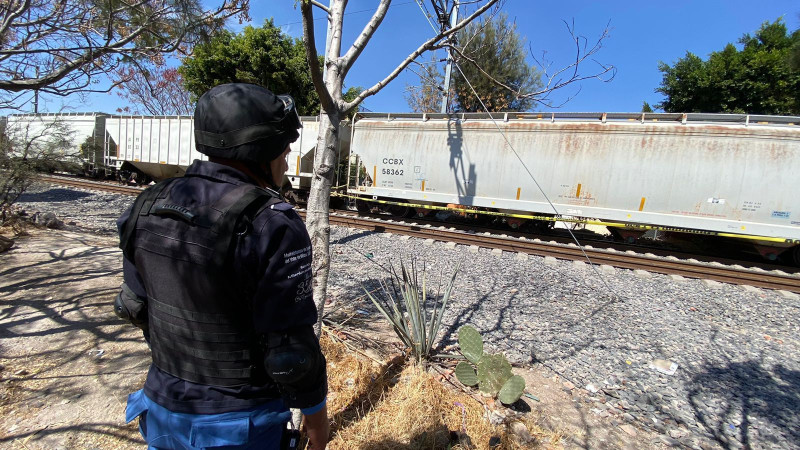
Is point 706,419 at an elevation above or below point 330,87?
below

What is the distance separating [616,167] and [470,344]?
326 inches

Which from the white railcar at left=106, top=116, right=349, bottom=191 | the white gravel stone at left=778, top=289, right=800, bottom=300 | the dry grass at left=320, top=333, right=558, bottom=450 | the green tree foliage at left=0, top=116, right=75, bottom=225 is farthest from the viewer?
the white railcar at left=106, top=116, right=349, bottom=191

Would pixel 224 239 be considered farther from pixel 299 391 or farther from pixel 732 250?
pixel 732 250

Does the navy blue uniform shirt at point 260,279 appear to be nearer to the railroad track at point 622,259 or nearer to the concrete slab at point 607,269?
the concrete slab at point 607,269

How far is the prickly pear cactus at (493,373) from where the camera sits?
2.80 m

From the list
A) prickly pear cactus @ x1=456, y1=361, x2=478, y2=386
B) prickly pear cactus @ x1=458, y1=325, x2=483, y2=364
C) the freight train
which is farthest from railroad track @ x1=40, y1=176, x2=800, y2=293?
prickly pear cactus @ x1=456, y1=361, x2=478, y2=386

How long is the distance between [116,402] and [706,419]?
4412 mm

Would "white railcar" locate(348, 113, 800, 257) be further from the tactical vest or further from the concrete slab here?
the tactical vest

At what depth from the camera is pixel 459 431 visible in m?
2.43

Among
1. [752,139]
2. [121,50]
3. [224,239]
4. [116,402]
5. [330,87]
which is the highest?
[752,139]

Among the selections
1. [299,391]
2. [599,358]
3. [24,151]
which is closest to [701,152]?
[599,358]

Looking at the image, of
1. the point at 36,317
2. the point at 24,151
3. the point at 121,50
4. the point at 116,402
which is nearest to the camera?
the point at 116,402

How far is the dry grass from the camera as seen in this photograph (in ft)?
7.64

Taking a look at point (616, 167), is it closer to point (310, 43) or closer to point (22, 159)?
point (310, 43)
